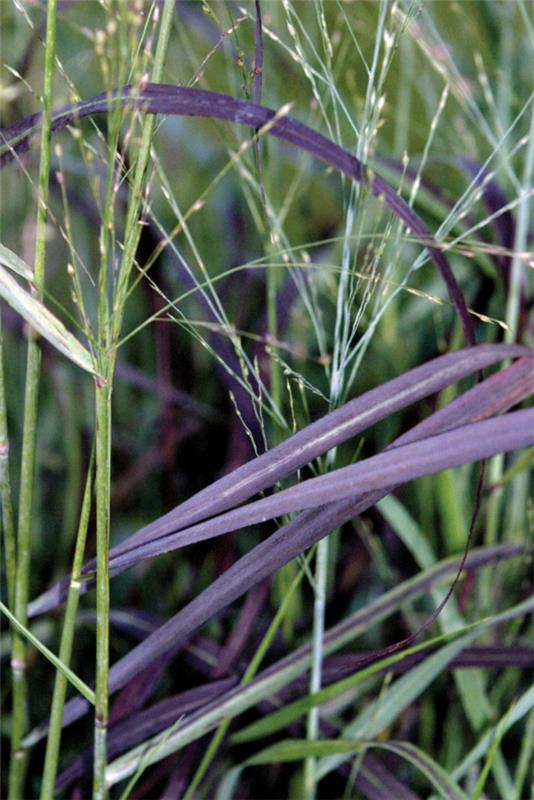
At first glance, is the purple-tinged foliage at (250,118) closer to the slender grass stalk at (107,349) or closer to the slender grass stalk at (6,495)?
the slender grass stalk at (107,349)

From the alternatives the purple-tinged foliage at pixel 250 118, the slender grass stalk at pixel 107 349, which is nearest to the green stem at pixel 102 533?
the slender grass stalk at pixel 107 349

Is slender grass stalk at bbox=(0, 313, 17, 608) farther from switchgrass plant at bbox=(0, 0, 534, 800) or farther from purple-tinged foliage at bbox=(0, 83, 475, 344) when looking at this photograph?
purple-tinged foliage at bbox=(0, 83, 475, 344)

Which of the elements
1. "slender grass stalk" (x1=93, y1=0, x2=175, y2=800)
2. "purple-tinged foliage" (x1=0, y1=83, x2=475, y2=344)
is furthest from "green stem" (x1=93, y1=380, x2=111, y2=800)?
"purple-tinged foliage" (x1=0, y1=83, x2=475, y2=344)

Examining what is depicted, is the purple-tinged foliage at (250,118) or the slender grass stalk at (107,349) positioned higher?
the purple-tinged foliage at (250,118)

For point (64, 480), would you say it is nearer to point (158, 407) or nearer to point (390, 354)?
point (158, 407)

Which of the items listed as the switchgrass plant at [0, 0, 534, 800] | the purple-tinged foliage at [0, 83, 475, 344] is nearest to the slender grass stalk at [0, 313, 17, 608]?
the switchgrass plant at [0, 0, 534, 800]

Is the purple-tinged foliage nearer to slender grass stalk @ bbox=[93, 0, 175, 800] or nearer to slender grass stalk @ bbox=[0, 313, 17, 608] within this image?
Result: slender grass stalk @ bbox=[93, 0, 175, 800]

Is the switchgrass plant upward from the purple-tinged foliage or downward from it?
downward

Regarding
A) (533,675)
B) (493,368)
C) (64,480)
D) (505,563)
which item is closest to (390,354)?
(493,368)

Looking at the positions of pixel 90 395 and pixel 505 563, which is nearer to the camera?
pixel 505 563
